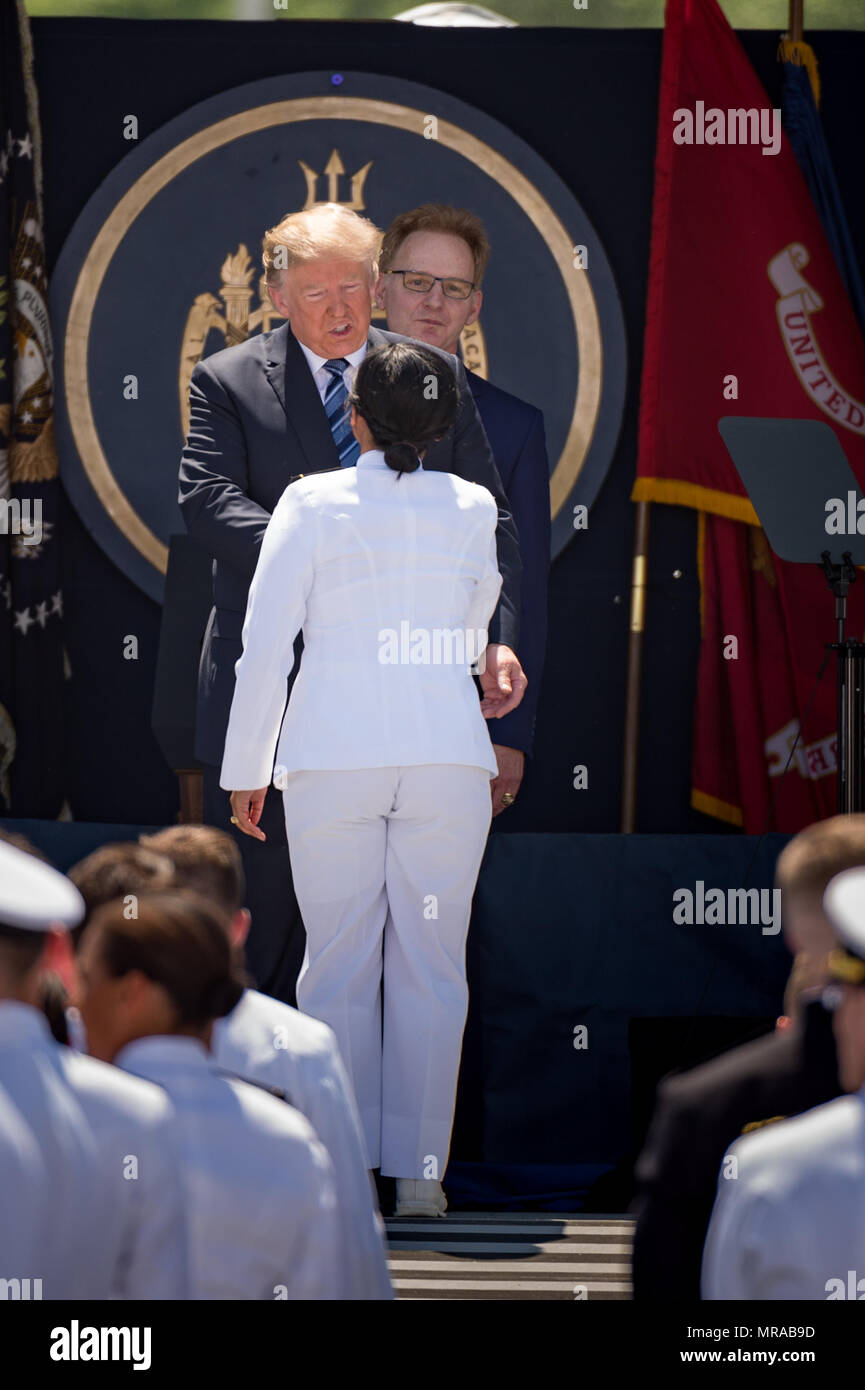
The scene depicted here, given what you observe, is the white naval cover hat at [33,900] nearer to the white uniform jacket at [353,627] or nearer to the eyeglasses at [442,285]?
the white uniform jacket at [353,627]

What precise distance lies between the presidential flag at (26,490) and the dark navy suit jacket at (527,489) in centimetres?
137

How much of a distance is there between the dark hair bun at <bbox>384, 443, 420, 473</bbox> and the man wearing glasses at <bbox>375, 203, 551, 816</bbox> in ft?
3.15

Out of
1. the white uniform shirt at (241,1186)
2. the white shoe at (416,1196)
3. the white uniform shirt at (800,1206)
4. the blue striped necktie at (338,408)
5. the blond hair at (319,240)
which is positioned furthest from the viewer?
the blue striped necktie at (338,408)

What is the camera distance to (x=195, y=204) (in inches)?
212

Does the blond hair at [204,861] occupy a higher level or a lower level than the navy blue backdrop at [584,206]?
lower

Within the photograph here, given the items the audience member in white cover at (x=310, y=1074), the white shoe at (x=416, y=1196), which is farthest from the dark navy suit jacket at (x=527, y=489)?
the audience member in white cover at (x=310, y=1074)

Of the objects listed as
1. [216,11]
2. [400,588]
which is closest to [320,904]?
[400,588]

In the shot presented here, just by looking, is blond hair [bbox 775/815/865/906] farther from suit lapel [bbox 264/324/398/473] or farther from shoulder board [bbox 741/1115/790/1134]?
suit lapel [bbox 264/324/398/473]

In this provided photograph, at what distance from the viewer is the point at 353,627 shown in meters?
3.53

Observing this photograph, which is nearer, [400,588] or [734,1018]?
[400,588]

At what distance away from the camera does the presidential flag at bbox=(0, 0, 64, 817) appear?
5.25m

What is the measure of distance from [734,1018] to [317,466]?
1560 mm

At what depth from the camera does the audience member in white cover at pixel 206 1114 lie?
198 cm
